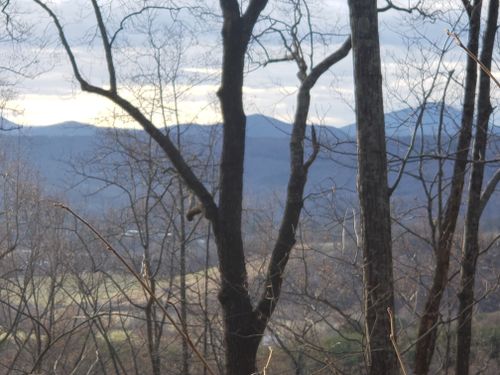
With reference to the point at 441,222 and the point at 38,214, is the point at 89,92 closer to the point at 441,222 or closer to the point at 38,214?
the point at 441,222

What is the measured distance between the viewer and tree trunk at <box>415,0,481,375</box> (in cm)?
694

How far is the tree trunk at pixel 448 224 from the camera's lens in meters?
6.94

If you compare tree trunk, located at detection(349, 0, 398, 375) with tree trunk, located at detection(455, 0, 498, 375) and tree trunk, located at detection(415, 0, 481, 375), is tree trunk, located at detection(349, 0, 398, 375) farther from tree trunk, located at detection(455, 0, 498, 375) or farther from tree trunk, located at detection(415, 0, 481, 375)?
tree trunk, located at detection(455, 0, 498, 375)

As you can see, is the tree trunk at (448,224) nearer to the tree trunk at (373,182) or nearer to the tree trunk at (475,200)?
the tree trunk at (475,200)

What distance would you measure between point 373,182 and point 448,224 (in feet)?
9.24

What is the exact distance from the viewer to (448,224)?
7402 millimetres

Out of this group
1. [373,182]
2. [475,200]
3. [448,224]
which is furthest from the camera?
[475,200]

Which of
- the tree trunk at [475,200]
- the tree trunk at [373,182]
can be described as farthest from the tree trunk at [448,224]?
the tree trunk at [373,182]

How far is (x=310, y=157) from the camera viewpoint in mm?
9094

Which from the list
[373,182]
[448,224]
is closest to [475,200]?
[448,224]

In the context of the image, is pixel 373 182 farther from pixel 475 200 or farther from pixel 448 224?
pixel 475 200

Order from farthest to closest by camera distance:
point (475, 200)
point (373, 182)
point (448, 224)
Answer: point (475, 200)
point (448, 224)
point (373, 182)

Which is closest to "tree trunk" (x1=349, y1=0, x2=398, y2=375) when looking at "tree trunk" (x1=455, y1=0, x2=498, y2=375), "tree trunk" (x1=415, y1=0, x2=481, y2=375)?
"tree trunk" (x1=415, y1=0, x2=481, y2=375)

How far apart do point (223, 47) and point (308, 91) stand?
1.30 metres
